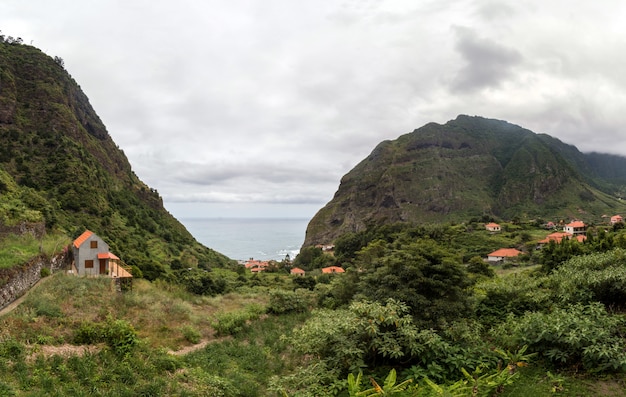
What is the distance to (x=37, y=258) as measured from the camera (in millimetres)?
16484

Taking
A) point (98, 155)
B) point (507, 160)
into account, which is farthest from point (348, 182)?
point (98, 155)

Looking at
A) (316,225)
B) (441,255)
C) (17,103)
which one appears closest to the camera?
(441,255)

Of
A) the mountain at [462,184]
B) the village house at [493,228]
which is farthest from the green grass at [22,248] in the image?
the mountain at [462,184]

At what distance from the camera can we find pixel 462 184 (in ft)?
438

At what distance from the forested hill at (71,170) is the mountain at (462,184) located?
2805 inches

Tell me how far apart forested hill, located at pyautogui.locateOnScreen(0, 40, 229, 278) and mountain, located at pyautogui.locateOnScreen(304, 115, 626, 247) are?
71258mm

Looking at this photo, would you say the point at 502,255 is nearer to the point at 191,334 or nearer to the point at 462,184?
the point at 191,334

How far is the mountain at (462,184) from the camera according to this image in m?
116

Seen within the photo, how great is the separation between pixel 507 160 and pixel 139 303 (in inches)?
6359

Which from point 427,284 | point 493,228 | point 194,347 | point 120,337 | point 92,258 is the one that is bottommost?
point 194,347

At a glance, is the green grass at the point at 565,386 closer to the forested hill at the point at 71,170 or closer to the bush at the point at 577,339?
the bush at the point at 577,339

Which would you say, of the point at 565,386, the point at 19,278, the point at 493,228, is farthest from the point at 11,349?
the point at 493,228

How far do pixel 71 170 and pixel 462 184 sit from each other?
124 m

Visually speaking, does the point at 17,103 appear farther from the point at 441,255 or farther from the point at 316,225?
the point at 316,225
